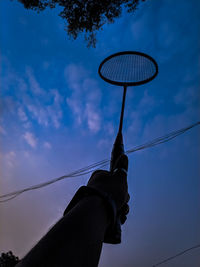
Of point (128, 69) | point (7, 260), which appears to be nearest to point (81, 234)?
point (128, 69)

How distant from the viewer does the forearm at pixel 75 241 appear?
50 cm

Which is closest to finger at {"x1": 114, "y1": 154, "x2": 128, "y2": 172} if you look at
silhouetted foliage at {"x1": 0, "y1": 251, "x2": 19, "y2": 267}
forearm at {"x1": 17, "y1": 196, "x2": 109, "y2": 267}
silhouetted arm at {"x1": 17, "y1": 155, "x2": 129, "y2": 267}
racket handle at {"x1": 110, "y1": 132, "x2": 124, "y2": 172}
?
racket handle at {"x1": 110, "y1": 132, "x2": 124, "y2": 172}

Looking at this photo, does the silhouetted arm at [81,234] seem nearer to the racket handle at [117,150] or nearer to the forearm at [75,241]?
the forearm at [75,241]

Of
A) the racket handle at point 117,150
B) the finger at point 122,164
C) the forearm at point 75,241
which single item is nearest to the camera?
the forearm at point 75,241

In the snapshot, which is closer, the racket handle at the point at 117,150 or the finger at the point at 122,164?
the finger at the point at 122,164

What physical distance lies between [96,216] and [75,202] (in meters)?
0.14

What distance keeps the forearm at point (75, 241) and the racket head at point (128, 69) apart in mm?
2415

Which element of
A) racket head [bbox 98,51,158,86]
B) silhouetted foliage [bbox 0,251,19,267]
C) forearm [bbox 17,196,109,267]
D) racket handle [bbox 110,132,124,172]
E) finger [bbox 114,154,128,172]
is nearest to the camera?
forearm [bbox 17,196,109,267]

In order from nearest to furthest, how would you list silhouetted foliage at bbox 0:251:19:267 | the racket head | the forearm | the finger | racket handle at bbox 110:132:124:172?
the forearm → the finger → racket handle at bbox 110:132:124:172 → the racket head → silhouetted foliage at bbox 0:251:19:267

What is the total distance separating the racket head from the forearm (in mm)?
2415

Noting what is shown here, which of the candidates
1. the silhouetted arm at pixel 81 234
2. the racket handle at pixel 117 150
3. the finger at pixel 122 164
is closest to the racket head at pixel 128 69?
the racket handle at pixel 117 150

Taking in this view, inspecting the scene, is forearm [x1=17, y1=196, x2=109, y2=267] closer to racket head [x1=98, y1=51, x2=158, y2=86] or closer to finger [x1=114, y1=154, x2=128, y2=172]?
finger [x1=114, y1=154, x2=128, y2=172]

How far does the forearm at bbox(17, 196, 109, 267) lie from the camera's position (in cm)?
50

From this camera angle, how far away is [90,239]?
1.99ft
